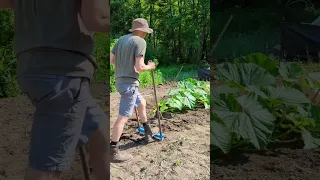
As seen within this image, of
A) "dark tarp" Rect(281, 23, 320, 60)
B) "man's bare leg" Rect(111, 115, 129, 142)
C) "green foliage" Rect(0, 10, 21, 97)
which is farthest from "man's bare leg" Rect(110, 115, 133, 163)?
"dark tarp" Rect(281, 23, 320, 60)

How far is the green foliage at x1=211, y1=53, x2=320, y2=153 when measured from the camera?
9.42 feet

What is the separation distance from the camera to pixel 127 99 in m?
2.42

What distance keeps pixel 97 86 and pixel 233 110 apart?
3.82ft

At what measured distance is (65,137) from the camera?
60.5 inches

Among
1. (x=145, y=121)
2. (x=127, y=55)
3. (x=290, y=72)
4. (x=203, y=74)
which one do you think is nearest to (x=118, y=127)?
(x=145, y=121)

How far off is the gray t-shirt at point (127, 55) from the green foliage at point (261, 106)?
0.82 metres

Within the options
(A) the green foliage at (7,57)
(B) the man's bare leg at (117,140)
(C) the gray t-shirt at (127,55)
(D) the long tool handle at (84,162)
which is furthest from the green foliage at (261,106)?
(A) the green foliage at (7,57)

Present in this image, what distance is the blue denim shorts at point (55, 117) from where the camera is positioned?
4.91 feet

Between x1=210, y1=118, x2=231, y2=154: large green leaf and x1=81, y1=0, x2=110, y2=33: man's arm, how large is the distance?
1562 mm

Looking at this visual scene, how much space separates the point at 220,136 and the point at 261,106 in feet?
1.00

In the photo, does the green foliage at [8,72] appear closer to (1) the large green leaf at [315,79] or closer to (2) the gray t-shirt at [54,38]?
(1) the large green leaf at [315,79]

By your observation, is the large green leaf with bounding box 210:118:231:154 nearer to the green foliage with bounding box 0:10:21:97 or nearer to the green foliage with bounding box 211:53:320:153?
the green foliage with bounding box 211:53:320:153

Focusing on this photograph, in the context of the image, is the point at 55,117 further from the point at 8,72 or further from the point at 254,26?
the point at 254,26

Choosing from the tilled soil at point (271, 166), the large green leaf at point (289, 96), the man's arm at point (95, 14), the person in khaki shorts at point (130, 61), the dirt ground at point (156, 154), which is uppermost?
the man's arm at point (95, 14)
